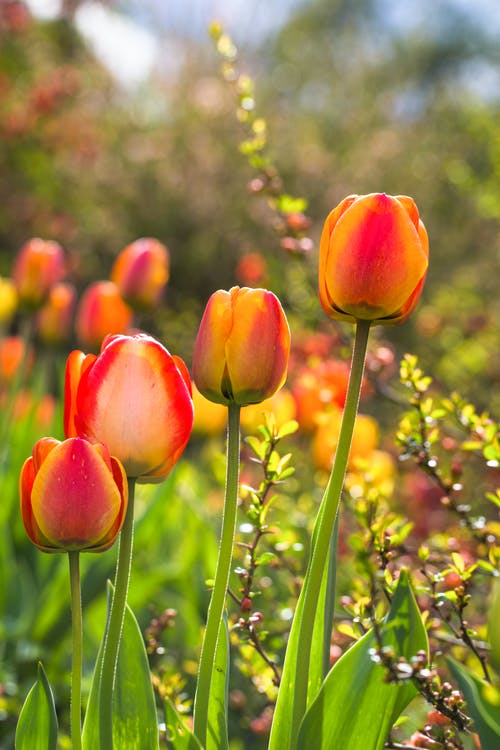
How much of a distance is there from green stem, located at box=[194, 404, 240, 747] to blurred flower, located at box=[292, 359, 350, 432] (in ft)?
2.60

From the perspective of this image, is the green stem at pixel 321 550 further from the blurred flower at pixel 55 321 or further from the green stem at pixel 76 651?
the blurred flower at pixel 55 321

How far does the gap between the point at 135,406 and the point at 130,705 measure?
26cm

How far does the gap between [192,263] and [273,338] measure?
8022 millimetres

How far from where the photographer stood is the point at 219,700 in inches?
31.6

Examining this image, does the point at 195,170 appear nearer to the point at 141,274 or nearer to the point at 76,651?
the point at 141,274

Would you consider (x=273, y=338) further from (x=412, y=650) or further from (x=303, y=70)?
(x=303, y=70)

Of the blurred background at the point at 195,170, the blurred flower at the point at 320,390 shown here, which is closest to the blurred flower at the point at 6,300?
→ the blurred flower at the point at 320,390

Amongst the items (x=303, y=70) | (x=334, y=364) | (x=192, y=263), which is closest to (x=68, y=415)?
(x=334, y=364)

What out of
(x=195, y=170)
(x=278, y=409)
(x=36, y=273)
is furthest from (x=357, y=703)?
(x=195, y=170)

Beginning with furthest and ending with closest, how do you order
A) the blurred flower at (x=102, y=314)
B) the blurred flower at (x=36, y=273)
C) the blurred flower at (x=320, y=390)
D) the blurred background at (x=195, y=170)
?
the blurred background at (x=195, y=170), the blurred flower at (x=102, y=314), the blurred flower at (x=36, y=273), the blurred flower at (x=320, y=390)

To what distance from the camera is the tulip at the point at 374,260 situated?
711mm

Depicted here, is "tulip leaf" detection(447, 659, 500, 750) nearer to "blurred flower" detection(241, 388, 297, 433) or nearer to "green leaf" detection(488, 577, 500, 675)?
"green leaf" detection(488, 577, 500, 675)

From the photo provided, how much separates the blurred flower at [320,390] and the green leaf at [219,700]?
2.43 ft

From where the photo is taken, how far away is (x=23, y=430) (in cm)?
238
